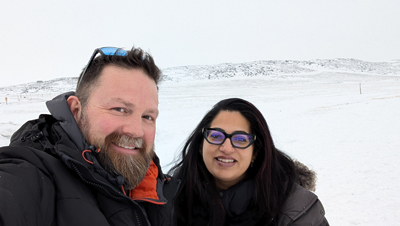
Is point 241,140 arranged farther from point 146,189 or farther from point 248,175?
point 146,189

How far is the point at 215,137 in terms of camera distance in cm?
235

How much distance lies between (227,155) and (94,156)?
126cm

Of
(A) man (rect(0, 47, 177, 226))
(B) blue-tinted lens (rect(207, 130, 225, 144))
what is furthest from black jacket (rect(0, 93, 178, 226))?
(B) blue-tinted lens (rect(207, 130, 225, 144))

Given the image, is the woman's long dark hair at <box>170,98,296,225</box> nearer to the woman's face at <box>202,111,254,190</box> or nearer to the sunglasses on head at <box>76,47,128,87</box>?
the woman's face at <box>202,111,254,190</box>

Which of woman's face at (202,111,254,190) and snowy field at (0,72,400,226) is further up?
woman's face at (202,111,254,190)

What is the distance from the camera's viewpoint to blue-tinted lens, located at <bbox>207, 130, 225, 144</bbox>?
231 cm

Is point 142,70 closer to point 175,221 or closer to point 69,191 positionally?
point 69,191

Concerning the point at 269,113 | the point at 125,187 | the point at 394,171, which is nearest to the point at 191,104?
the point at 269,113

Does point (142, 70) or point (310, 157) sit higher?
point (142, 70)

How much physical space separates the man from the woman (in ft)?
1.70

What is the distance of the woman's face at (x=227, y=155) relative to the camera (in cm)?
224

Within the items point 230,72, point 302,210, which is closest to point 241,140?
point 302,210

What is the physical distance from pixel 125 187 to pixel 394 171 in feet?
22.5

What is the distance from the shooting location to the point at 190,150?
2.65 meters
